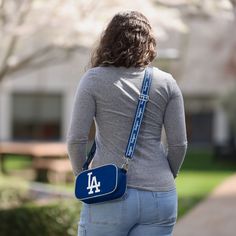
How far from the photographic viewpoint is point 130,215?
3.47 m

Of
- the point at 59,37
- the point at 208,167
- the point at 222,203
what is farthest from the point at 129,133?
the point at 208,167

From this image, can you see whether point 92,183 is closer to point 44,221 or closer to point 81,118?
point 81,118

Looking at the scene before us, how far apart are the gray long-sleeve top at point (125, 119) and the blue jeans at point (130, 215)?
0.05m

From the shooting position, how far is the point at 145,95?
139 inches

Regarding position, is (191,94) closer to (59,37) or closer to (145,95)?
(59,37)

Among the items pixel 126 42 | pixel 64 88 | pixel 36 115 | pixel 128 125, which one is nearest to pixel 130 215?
pixel 128 125

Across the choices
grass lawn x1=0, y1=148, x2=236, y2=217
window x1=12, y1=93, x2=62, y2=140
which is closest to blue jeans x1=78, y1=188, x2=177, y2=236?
grass lawn x1=0, y1=148, x2=236, y2=217

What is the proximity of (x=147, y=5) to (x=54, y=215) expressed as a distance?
11.7 feet

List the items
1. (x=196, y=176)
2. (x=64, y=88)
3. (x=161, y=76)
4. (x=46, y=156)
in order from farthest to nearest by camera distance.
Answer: (x=64, y=88)
(x=196, y=176)
(x=46, y=156)
(x=161, y=76)

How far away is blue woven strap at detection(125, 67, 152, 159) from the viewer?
3479 mm

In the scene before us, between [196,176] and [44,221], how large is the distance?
1210 centimetres

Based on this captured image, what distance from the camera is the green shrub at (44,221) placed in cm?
797

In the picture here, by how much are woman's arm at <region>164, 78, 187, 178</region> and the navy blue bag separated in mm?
135

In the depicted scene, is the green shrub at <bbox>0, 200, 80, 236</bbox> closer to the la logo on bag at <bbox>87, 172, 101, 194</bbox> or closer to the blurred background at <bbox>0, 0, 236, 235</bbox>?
the blurred background at <bbox>0, 0, 236, 235</bbox>
